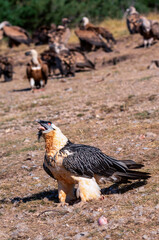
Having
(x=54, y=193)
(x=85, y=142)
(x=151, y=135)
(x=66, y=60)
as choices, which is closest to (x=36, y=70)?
Result: (x=66, y=60)

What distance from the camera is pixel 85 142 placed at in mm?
8188

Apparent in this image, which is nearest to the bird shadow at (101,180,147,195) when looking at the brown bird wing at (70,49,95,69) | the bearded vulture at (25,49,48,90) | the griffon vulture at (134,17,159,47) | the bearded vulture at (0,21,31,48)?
the bearded vulture at (25,49,48,90)

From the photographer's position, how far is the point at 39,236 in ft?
14.6

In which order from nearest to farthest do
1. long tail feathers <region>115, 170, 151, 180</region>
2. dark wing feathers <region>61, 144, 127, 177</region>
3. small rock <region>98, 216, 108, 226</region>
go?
1. small rock <region>98, 216, 108, 226</region>
2. dark wing feathers <region>61, 144, 127, 177</region>
3. long tail feathers <region>115, 170, 151, 180</region>

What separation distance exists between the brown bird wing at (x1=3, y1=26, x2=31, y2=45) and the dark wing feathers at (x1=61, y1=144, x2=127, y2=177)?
72.7 feet

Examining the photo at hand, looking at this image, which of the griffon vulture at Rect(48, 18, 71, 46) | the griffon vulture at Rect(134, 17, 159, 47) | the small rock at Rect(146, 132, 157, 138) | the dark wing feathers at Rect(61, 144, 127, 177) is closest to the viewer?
the dark wing feathers at Rect(61, 144, 127, 177)

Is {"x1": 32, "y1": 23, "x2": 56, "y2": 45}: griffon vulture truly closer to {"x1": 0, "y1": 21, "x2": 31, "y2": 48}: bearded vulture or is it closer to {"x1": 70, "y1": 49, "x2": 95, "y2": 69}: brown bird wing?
{"x1": 0, "y1": 21, "x2": 31, "y2": 48}: bearded vulture

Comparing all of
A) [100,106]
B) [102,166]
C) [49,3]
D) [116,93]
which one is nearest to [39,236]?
[102,166]

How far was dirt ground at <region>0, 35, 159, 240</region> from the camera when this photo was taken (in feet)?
15.0

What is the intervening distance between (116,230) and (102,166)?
3.40 feet

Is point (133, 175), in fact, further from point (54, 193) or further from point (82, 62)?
point (82, 62)

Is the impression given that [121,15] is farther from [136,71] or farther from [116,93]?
[116,93]

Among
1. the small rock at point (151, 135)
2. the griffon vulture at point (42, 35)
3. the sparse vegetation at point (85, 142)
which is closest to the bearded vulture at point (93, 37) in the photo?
the griffon vulture at point (42, 35)

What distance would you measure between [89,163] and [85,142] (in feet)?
10.0
